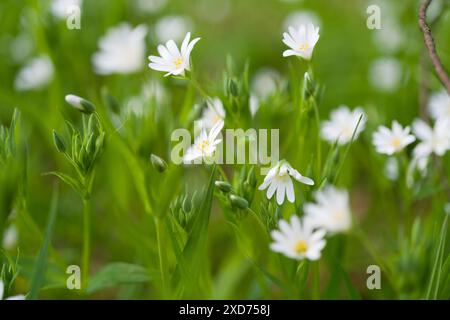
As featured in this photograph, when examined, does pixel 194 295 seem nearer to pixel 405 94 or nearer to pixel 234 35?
pixel 405 94

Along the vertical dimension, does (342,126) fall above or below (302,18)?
below

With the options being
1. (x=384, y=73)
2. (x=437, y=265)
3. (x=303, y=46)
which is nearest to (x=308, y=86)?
(x=303, y=46)

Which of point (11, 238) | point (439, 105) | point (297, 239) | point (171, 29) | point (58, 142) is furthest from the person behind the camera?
point (171, 29)

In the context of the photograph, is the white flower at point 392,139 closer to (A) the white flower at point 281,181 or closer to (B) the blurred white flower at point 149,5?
(A) the white flower at point 281,181

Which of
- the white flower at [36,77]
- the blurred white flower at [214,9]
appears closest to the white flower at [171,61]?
the white flower at [36,77]

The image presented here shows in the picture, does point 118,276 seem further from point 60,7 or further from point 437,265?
point 60,7

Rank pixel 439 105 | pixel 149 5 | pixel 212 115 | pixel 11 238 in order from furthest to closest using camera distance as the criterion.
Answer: pixel 149 5, pixel 439 105, pixel 11 238, pixel 212 115

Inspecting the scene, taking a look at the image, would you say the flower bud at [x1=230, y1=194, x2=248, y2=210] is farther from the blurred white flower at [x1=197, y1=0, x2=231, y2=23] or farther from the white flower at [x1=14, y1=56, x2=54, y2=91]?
the blurred white flower at [x1=197, y1=0, x2=231, y2=23]
